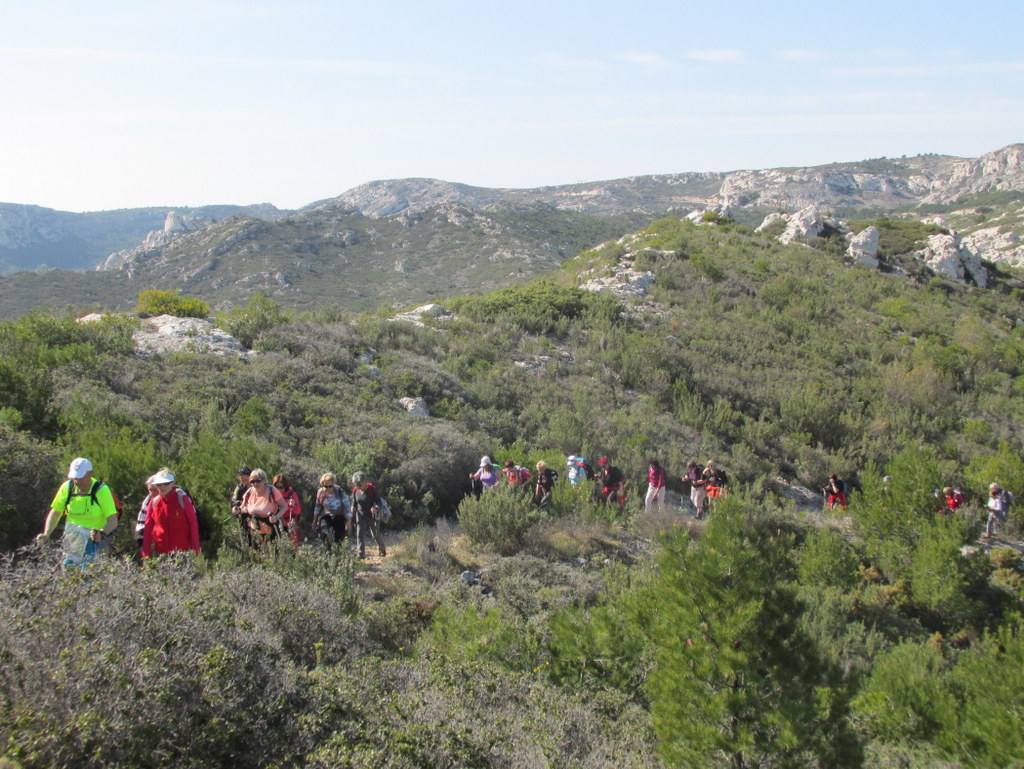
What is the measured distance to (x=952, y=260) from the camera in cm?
2944

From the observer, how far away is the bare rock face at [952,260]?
29.3m

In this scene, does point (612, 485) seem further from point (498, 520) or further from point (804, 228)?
point (804, 228)

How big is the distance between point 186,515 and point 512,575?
9.58 ft

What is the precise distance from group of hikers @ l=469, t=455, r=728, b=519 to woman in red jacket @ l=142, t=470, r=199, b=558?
3704 mm

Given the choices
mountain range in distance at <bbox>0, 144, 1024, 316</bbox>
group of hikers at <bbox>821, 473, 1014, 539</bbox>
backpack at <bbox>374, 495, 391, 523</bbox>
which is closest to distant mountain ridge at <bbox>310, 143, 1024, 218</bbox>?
mountain range in distance at <bbox>0, 144, 1024, 316</bbox>

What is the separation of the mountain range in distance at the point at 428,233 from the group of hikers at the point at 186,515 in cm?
4085

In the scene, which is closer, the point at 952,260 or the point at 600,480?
the point at 600,480

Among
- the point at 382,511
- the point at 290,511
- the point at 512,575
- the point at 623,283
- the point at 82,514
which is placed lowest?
the point at 512,575

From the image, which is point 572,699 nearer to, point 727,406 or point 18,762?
point 18,762

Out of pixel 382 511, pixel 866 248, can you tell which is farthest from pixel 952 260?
pixel 382 511

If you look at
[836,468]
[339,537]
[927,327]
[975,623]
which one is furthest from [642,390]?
[927,327]

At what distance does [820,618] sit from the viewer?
6.01 m

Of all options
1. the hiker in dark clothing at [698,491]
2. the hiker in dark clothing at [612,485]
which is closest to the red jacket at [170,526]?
the hiker in dark clothing at [612,485]

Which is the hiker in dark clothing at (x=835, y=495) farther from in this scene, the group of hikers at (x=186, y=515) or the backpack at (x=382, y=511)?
the group of hikers at (x=186, y=515)
